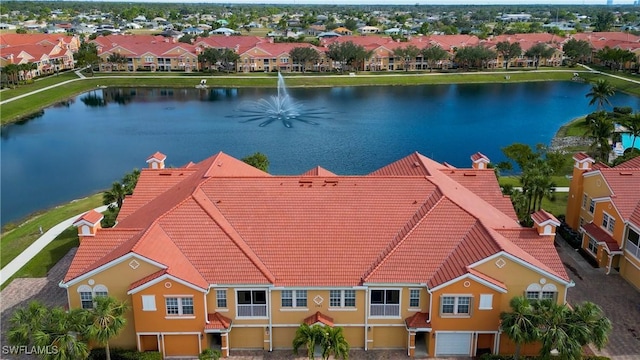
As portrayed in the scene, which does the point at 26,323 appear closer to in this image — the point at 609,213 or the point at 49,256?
the point at 49,256

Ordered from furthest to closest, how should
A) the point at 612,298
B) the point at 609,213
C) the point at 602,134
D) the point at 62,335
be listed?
the point at 602,134 → the point at 609,213 → the point at 612,298 → the point at 62,335

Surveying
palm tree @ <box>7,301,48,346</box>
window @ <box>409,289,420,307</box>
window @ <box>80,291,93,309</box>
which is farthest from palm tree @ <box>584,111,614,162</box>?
palm tree @ <box>7,301,48,346</box>

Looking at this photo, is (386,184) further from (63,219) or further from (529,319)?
(63,219)

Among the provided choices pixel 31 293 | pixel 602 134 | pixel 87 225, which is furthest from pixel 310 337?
pixel 602 134

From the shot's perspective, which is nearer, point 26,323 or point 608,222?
point 26,323

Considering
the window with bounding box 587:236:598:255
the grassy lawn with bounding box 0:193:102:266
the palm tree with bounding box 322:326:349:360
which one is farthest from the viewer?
the grassy lawn with bounding box 0:193:102:266

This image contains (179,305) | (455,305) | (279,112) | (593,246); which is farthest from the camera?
(279,112)

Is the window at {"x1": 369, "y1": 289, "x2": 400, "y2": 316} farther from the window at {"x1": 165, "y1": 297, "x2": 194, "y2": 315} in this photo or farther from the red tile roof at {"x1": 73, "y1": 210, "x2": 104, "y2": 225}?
the red tile roof at {"x1": 73, "y1": 210, "x2": 104, "y2": 225}
